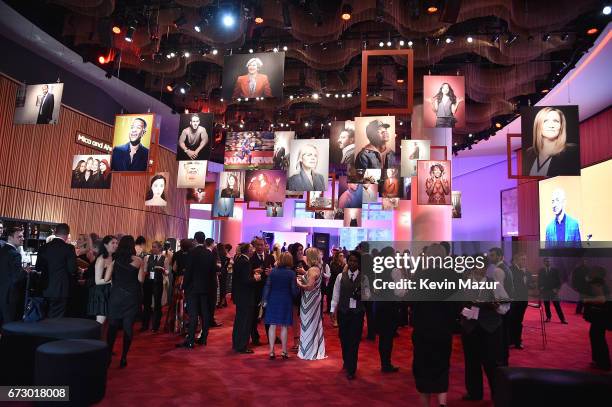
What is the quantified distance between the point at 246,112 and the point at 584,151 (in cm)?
1137

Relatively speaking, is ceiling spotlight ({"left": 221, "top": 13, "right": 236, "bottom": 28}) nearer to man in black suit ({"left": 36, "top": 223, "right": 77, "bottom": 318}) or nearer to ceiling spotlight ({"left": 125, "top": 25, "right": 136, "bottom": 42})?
ceiling spotlight ({"left": 125, "top": 25, "right": 136, "bottom": 42})

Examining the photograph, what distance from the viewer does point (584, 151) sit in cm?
1367

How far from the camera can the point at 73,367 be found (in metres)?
3.75

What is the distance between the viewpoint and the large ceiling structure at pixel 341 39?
813cm

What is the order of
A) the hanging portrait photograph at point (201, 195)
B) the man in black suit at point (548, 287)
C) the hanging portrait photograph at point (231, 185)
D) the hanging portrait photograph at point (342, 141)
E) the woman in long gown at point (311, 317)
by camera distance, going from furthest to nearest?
the hanging portrait photograph at point (201, 195) → the hanging portrait photograph at point (231, 185) → the man in black suit at point (548, 287) → the hanging portrait photograph at point (342, 141) → the woman in long gown at point (311, 317)

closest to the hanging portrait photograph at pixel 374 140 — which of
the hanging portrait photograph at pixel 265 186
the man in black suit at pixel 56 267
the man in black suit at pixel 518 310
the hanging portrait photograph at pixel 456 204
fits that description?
the man in black suit at pixel 518 310

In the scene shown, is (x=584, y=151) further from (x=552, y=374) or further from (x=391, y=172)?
(x=552, y=374)

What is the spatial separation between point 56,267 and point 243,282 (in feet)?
8.32

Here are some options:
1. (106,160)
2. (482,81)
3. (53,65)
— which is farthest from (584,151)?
(53,65)

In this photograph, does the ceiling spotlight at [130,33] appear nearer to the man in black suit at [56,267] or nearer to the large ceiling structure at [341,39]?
the large ceiling structure at [341,39]

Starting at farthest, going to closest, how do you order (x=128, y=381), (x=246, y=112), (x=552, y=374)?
(x=246, y=112) < (x=128, y=381) < (x=552, y=374)

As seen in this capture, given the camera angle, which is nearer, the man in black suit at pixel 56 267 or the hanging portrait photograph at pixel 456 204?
the man in black suit at pixel 56 267

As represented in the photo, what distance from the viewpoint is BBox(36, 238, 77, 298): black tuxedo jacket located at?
540 centimetres

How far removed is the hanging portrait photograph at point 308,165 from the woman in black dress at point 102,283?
4255 mm
